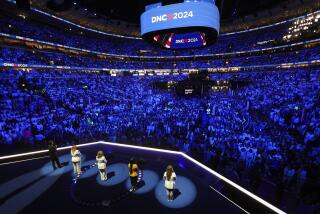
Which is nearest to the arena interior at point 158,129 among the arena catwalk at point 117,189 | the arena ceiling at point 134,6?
the arena catwalk at point 117,189

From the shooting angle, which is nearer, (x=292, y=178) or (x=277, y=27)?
(x=292, y=178)

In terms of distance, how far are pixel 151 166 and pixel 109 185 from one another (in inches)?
67.0

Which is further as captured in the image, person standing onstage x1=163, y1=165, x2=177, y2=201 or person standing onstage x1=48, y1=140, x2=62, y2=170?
person standing onstage x1=48, y1=140, x2=62, y2=170

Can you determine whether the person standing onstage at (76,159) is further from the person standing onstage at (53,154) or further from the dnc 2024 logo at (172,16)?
the dnc 2024 logo at (172,16)

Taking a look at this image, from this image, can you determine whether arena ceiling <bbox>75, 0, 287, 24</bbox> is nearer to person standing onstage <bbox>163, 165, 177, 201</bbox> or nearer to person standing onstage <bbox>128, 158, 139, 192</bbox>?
person standing onstage <bbox>128, 158, 139, 192</bbox>

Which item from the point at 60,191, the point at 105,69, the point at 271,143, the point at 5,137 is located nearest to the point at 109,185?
the point at 60,191

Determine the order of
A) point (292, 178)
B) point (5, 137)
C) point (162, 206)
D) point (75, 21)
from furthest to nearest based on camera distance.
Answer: point (75, 21) → point (5, 137) → point (292, 178) → point (162, 206)

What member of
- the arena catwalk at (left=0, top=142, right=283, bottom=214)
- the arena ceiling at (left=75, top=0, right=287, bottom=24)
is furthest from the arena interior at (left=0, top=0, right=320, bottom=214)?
the arena ceiling at (left=75, top=0, right=287, bottom=24)

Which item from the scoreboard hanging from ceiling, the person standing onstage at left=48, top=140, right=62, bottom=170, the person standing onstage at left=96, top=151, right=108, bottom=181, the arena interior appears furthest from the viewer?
the person standing onstage at left=48, top=140, right=62, bottom=170

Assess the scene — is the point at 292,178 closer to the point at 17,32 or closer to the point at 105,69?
the point at 17,32

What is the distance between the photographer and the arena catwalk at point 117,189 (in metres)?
4.89

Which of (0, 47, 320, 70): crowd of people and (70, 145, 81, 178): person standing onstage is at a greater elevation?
(0, 47, 320, 70): crowd of people

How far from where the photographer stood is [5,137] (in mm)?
10266

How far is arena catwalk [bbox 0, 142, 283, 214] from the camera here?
4887mm
